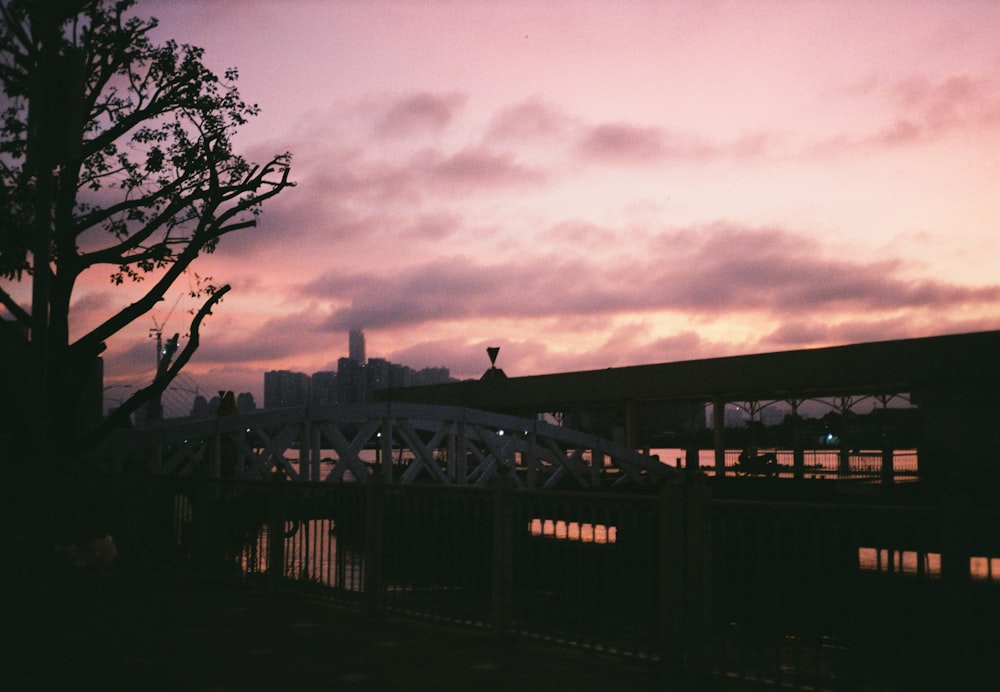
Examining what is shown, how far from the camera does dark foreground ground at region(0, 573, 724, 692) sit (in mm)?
7594

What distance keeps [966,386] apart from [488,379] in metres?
25.2

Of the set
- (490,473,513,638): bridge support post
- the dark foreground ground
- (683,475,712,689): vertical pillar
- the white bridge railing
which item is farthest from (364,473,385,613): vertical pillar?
the white bridge railing

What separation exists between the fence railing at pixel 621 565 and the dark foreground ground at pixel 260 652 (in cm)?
42

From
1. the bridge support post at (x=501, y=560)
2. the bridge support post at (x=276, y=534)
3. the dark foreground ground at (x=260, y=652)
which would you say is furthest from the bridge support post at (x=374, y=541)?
the bridge support post at (x=501, y=560)

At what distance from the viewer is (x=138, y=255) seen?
2116 centimetres

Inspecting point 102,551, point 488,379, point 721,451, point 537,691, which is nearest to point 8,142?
point 102,551

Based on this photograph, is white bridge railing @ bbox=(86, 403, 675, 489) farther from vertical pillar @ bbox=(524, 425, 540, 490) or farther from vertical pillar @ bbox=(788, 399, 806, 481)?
vertical pillar @ bbox=(788, 399, 806, 481)

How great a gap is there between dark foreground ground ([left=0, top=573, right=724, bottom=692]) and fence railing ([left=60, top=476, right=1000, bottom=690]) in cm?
42

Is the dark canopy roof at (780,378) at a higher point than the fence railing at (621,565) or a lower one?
higher

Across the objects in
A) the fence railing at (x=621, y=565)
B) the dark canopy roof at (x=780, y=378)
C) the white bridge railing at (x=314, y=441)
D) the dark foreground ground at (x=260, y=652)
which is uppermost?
the dark canopy roof at (x=780, y=378)

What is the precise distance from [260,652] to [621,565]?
3.53m

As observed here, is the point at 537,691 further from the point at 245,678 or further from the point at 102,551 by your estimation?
the point at 102,551

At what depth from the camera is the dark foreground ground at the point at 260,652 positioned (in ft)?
24.9

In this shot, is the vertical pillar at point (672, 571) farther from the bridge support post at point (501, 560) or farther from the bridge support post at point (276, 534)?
the bridge support post at point (276, 534)
